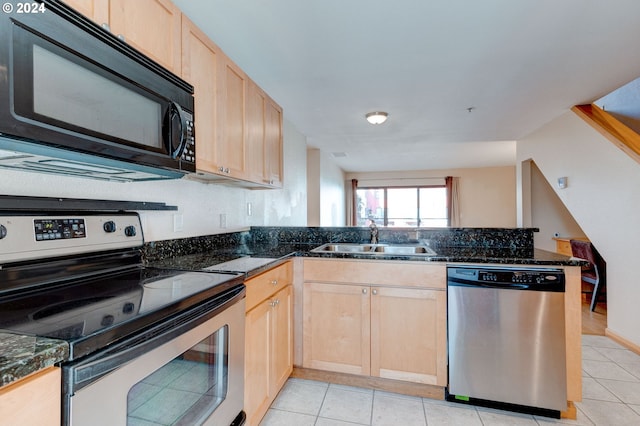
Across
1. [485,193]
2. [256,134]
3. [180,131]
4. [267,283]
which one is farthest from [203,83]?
[485,193]

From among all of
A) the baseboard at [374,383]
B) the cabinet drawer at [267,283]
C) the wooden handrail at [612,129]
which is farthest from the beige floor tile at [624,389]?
the cabinet drawer at [267,283]

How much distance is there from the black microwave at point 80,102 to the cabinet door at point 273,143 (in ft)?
3.13

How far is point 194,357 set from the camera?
0.99 metres

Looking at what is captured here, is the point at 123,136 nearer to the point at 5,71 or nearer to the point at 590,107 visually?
the point at 5,71

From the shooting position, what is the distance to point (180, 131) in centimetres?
117

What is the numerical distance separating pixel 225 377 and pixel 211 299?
342mm

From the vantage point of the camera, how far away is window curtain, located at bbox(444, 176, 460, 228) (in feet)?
→ 24.3

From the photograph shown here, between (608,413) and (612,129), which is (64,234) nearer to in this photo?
(608,413)

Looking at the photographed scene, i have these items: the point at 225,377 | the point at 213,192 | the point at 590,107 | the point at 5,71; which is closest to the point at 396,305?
the point at 225,377

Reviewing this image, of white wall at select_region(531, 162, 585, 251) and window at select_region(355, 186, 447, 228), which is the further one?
window at select_region(355, 186, 447, 228)

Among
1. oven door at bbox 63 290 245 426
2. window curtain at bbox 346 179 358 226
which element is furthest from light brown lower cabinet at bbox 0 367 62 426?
window curtain at bbox 346 179 358 226

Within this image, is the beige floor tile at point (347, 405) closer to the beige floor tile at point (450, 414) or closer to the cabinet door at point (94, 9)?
the beige floor tile at point (450, 414)

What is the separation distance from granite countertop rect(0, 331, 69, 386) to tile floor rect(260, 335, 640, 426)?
1.37m

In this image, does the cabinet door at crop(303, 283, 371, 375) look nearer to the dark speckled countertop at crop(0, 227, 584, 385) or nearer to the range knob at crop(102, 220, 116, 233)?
the dark speckled countertop at crop(0, 227, 584, 385)
